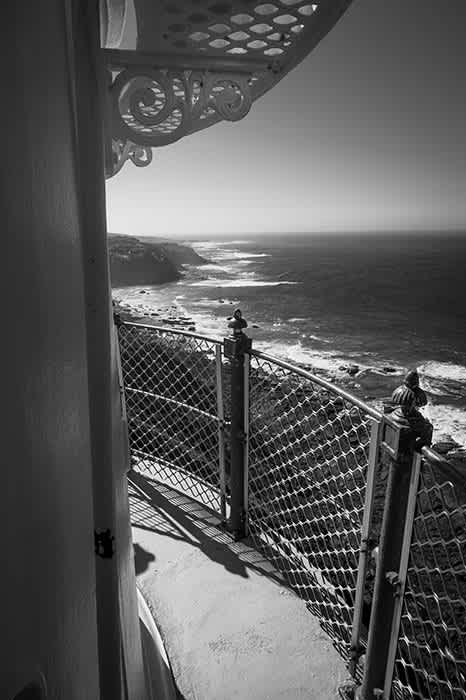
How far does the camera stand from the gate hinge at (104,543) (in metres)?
0.81

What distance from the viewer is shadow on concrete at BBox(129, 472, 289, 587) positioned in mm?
3055

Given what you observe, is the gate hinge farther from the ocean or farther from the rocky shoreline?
the ocean

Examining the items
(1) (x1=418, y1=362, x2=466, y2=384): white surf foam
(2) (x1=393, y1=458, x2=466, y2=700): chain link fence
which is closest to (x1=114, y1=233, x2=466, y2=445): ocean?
(1) (x1=418, y1=362, x2=466, y2=384): white surf foam

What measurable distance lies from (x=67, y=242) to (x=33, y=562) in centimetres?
40

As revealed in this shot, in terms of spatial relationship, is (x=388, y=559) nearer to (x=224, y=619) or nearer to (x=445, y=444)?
(x=224, y=619)

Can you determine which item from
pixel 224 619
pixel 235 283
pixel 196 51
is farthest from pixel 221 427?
pixel 235 283

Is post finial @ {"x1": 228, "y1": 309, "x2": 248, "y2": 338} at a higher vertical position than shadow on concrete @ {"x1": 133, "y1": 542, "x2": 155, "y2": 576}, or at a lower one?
higher

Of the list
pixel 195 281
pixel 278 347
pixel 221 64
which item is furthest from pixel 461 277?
pixel 221 64

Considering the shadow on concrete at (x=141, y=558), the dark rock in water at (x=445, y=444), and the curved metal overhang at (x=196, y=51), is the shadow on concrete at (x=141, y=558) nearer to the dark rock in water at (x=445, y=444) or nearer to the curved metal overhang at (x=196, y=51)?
the curved metal overhang at (x=196, y=51)

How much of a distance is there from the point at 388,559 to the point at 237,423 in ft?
4.91

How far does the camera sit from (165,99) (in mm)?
1048

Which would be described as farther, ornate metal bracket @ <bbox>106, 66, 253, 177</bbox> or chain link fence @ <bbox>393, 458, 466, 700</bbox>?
chain link fence @ <bbox>393, 458, 466, 700</bbox>

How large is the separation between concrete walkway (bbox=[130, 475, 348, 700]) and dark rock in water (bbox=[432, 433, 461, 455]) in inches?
656

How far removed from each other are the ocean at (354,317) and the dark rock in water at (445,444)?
585 millimetres
